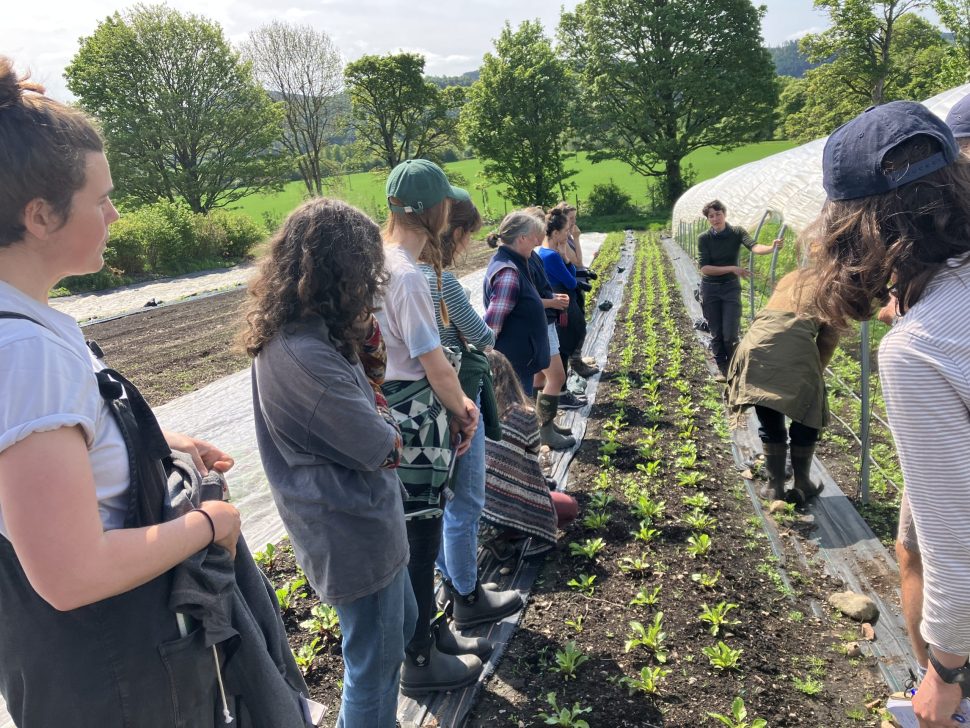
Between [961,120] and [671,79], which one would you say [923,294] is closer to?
[961,120]

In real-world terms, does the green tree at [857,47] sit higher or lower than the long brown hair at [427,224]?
higher

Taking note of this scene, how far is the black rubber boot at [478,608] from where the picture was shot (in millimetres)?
3080

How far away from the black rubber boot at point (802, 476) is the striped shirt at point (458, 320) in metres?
2.39

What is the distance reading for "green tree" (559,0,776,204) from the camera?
33.4 meters

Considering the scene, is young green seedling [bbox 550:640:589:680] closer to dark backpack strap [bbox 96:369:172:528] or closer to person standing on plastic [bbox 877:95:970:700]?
person standing on plastic [bbox 877:95:970:700]

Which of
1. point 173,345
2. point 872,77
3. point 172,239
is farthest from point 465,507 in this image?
point 872,77

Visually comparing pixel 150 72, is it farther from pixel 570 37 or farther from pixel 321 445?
pixel 321 445

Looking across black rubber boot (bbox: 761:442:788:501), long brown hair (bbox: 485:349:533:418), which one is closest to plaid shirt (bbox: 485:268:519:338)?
long brown hair (bbox: 485:349:533:418)

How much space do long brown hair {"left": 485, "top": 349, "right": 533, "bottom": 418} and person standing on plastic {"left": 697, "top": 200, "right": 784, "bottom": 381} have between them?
3570 millimetres

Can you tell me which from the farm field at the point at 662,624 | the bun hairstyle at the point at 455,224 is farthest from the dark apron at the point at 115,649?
the bun hairstyle at the point at 455,224

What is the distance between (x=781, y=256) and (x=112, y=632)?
810cm

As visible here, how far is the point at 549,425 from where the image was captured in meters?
5.35

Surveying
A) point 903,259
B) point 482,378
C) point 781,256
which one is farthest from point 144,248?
point 903,259

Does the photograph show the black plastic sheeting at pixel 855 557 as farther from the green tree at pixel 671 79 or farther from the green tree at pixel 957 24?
the green tree at pixel 671 79
